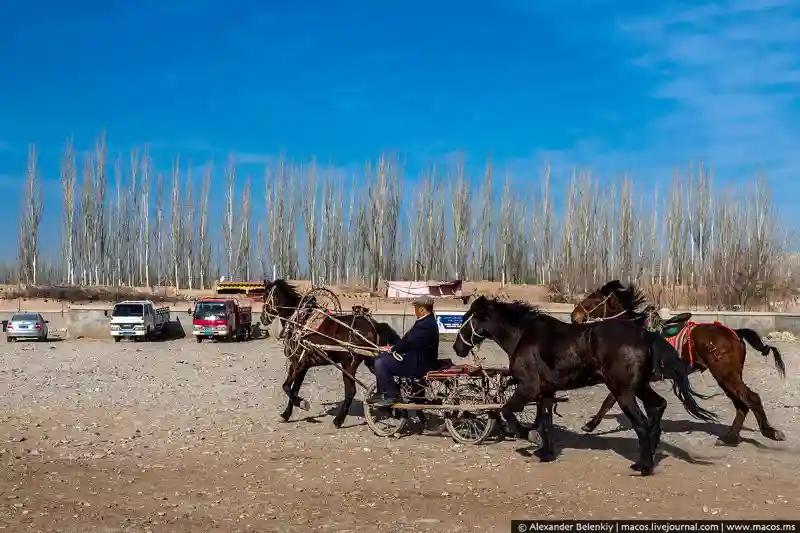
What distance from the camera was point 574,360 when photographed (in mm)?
9953

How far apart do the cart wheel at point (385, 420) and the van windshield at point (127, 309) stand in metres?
22.3

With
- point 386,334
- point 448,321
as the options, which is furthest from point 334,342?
point 448,321

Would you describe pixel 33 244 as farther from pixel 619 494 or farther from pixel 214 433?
pixel 619 494

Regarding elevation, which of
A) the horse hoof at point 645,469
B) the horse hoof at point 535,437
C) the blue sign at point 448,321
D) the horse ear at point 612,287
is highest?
the horse ear at point 612,287

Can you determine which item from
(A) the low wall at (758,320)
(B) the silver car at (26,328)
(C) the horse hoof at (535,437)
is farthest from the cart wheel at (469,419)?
(B) the silver car at (26,328)

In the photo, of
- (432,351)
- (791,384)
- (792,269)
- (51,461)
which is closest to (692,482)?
(432,351)

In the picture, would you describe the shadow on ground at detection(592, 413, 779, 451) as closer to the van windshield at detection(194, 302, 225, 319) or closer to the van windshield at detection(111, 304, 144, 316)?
the van windshield at detection(194, 302, 225, 319)

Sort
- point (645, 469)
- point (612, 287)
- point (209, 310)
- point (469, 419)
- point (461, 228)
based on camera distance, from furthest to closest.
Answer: point (461, 228)
point (209, 310)
point (612, 287)
point (469, 419)
point (645, 469)

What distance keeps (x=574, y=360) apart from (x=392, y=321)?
1974 centimetres

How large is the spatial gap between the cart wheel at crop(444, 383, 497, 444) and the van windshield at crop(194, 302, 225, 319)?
70.7ft

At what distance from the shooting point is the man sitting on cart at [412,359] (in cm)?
1126

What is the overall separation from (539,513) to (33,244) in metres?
64.1

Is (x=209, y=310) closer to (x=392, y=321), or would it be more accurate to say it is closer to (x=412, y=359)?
(x=392, y=321)

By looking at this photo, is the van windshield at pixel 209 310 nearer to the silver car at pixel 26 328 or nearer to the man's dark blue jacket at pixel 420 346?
the silver car at pixel 26 328
